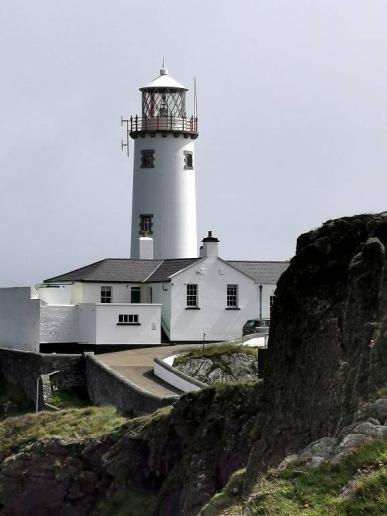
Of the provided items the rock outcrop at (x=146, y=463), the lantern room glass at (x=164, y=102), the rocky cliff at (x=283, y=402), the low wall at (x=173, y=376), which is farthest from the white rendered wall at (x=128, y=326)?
the rocky cliff at (x=283, y=402)

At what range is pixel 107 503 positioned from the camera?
1224 inches

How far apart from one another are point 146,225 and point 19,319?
8.14m

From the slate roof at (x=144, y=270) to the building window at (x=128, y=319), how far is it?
7.66ft

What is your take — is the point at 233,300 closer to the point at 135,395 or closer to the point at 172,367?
the point at 172,367

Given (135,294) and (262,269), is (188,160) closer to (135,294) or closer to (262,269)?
(262,269)

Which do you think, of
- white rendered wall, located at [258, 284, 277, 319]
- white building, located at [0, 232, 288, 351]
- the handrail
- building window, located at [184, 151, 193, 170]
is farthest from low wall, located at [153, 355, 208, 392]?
building window, located at [184, 151, 193, 170]

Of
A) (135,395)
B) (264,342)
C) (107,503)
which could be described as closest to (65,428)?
(135,395)

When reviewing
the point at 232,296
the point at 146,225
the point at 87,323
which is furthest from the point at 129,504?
the point at 146,225

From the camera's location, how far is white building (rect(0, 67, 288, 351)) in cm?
4634

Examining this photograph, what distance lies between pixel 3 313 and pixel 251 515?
3944cm

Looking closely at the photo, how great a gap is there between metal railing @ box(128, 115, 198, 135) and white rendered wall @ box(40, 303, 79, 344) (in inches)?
428

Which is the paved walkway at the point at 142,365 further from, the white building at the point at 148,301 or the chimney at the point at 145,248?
the chimney at the point at 145,248

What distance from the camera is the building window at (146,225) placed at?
54344 millimetres

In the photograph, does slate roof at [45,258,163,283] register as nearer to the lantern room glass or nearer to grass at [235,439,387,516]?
the lantern room glass
